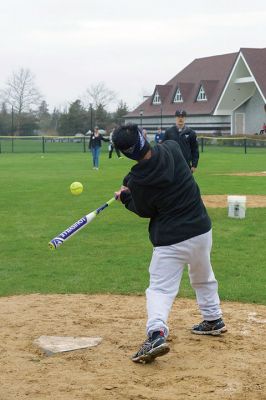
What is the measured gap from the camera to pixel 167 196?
505 centimetres

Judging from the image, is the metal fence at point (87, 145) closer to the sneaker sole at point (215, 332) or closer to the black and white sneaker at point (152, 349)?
the sneaker sole at point (215, 332)

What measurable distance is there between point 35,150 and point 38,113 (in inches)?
1142

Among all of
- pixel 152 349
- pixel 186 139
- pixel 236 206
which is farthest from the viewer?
pixel 186 139

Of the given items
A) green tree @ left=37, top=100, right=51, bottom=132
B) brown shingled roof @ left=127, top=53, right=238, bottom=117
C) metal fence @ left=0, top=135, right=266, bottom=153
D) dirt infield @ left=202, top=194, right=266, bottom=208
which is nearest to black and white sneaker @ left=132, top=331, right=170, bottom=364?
dirt infield @ left=202, top=194, right=266, bottom=208

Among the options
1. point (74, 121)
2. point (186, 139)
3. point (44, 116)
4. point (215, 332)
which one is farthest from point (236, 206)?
point (44, 116)

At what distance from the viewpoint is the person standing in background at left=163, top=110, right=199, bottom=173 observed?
1234 centimetres

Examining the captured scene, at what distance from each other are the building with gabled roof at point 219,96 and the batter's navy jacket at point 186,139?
42.3 meters

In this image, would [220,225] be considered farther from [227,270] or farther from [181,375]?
[181,375]

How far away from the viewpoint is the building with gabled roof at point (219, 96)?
5541cm

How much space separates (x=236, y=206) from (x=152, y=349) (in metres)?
7.94

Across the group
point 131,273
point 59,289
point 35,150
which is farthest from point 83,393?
point 35,150

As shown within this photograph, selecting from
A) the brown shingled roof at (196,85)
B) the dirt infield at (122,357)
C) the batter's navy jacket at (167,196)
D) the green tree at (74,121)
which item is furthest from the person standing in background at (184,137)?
the green tree at (74,121)

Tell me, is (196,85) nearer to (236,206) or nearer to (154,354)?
(236,206)

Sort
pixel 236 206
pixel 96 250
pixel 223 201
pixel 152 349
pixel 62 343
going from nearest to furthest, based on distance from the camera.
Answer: pixel 152 349 → pixel 62 343 → pixel 96 250 → pixel 236 206 → pixel 223 201
